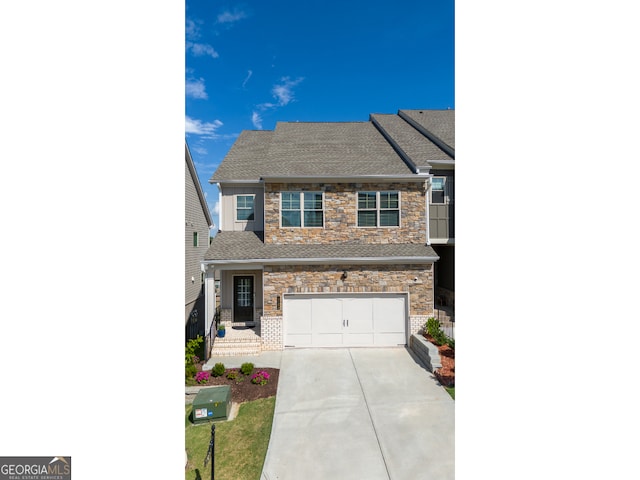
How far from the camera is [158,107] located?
8.28 ft

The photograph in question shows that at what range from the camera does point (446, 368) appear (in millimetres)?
6793

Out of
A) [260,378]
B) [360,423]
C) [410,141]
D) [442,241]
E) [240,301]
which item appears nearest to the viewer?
[360,423]

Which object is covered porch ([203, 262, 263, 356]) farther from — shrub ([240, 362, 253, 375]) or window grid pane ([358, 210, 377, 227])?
window grid pane ([358, 210, 377, 227])

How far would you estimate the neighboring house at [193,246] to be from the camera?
10688mm

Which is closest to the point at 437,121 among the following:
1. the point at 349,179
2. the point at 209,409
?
the point at 349,179

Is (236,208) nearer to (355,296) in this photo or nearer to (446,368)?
(355,296)

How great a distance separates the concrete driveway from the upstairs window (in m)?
5.63

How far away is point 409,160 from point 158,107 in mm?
8706

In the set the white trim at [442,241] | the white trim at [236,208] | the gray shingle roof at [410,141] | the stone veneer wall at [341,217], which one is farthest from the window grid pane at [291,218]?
the white trim at [442,241]

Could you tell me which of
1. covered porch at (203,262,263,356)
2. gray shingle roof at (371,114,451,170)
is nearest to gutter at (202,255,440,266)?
covered porch at (203,262,263,356)

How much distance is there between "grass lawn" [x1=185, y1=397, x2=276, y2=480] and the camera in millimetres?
3984

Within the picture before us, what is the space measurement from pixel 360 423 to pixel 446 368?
10.1ft
